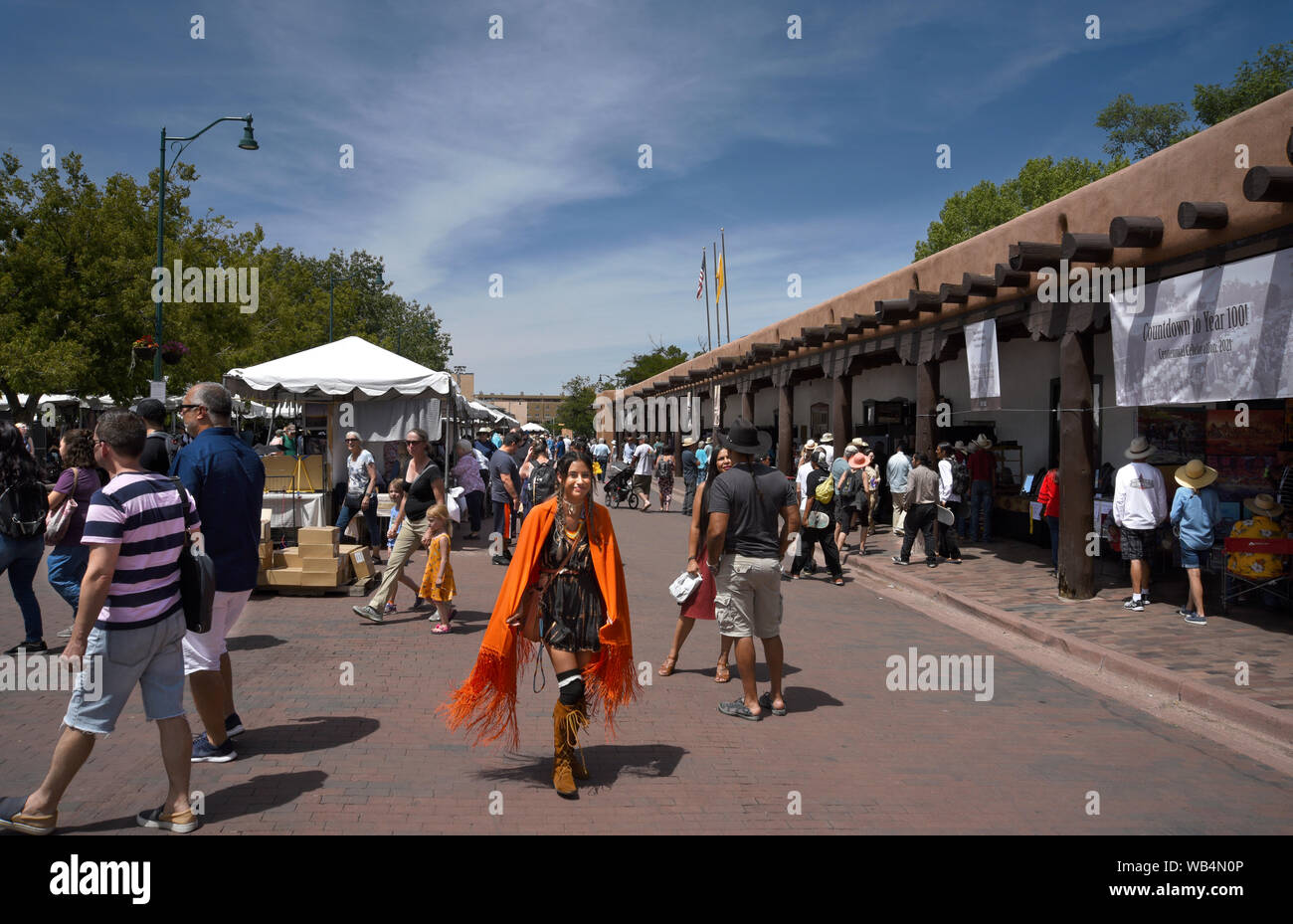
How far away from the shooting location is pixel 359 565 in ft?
34.4

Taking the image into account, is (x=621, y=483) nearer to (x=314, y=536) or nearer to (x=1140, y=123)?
(x=314, y=536)

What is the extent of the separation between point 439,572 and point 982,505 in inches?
432

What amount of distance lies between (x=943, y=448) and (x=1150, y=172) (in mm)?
6609

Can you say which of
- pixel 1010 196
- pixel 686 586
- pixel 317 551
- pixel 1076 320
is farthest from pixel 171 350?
pixel 1010 196

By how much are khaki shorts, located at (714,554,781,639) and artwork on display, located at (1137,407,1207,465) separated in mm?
8171

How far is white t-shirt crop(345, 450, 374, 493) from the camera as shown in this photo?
11766 millimetres

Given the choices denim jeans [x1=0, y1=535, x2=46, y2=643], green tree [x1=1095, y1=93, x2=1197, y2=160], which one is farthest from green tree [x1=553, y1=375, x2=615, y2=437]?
denim jeans [x1=0, y1=535, x2=46, y2=643]

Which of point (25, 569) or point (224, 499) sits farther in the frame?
point (25, 569)

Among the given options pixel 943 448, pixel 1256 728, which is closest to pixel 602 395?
pixel 943 448

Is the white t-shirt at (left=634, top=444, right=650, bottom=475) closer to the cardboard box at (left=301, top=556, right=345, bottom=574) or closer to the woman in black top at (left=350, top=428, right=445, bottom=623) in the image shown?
the cardboard box at (left=301, top=556, right=345, bottom=574)

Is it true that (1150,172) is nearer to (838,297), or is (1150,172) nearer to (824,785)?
(824,785)

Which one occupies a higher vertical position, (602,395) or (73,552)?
(602,395)

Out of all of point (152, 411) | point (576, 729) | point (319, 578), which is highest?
point (152, 411)

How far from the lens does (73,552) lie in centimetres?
705
